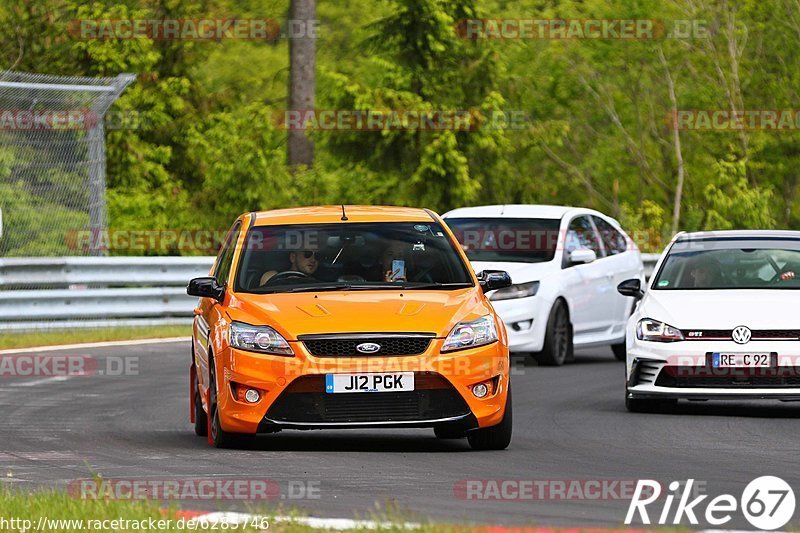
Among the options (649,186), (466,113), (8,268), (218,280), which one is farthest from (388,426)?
(649,186)

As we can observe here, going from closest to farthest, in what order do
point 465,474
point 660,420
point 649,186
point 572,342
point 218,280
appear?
point 465,474 < point 218,280 < point 660,420 < point 572,342 < point 649,186

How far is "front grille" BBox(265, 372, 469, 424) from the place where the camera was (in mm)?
10828

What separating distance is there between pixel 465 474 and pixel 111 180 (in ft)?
90.8

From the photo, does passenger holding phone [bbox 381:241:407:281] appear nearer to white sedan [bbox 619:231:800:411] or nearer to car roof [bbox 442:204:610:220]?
white sedan [bbox 619:231:800:411]

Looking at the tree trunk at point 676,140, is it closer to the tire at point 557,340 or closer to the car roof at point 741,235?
the tire at point 557,340

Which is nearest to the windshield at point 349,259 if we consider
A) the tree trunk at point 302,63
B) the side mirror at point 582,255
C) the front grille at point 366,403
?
the front grille at point 366,403

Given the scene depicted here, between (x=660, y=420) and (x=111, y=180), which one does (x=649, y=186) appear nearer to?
(x=111, y=180)

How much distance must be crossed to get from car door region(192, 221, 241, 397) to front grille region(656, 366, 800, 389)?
Result: 138 inches

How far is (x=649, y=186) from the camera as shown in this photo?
49.7m

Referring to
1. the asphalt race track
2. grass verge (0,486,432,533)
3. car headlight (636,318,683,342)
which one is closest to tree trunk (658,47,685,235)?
the asphalt race track

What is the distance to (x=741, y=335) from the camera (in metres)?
13.5

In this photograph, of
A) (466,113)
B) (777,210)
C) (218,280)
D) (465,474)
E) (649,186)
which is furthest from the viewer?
(649,186)

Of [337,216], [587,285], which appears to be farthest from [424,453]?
[587,285]

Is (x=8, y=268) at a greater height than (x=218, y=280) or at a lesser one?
lesser
